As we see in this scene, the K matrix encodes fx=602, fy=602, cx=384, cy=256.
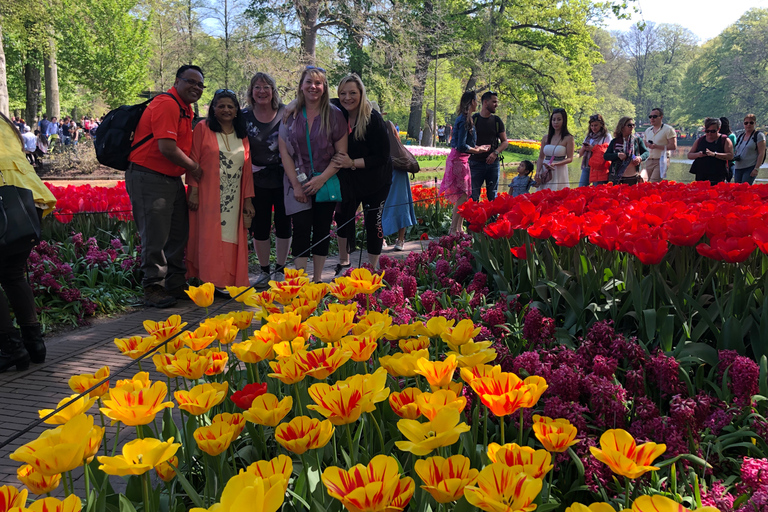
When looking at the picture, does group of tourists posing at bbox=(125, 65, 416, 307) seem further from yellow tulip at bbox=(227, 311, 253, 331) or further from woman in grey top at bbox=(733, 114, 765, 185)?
woman in grey top at bbox=(733, 114, 765, 185)

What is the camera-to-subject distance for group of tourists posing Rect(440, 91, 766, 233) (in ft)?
23.3

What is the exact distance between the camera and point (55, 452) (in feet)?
3.60

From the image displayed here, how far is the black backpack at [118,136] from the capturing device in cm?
446

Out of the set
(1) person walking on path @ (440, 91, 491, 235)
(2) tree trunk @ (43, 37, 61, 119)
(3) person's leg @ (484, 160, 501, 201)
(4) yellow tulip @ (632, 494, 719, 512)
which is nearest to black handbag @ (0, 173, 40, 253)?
(4) yellow tulip @ (632, 494, 719, 512)

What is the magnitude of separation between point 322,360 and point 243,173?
3.67m

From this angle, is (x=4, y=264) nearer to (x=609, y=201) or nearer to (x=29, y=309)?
(x=29, y=309)

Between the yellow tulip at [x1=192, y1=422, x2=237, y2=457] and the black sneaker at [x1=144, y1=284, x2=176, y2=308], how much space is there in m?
3.66

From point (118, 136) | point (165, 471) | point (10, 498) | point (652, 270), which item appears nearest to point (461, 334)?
point (165, 471)

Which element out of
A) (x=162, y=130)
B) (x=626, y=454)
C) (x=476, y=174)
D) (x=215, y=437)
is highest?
(x=162, y=130)

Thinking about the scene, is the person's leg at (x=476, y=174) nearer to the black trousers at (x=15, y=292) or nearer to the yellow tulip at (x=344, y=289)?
the black trousers at (x=15, y=292)

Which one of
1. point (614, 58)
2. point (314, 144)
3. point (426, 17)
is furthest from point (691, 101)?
point (314, 144)

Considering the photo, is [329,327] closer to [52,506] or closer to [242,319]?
[242,319]

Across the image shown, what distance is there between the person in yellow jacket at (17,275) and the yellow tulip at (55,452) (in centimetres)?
241

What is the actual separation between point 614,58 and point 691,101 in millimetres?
13889
